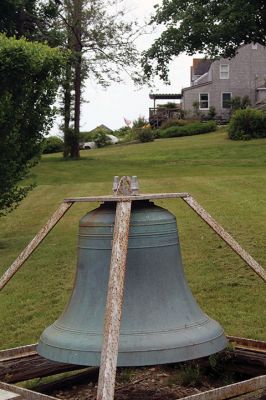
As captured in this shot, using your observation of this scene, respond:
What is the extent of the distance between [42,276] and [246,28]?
19293mm

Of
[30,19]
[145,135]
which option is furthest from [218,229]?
[145,135]

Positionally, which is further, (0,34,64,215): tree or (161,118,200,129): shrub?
(161,118,200,129): shrub

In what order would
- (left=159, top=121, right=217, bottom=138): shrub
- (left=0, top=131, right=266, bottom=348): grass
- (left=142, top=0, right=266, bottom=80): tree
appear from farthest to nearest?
1. (left=159, top=121, right=217, bottom=138): shrub
2. (left=142, top=0, right=266, bottom=80): tree
3. (left=0, top=131, right=266, bottom=348): grass

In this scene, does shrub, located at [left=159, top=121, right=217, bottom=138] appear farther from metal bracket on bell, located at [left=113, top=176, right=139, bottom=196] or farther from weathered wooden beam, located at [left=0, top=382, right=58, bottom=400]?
weathered wooden beam, located at [left=0, top=382, right=58, bottom=400]

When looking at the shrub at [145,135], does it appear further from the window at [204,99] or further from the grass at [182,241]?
the grass at [182,241]

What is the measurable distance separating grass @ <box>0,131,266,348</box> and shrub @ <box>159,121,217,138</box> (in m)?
21.4

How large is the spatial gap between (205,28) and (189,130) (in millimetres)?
25928

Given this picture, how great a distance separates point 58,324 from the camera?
14.1 ft

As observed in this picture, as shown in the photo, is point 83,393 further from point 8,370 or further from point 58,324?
point 58,324

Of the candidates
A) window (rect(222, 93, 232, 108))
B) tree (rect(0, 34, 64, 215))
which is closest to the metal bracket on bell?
tree (rect(0, 34, 64, 215))

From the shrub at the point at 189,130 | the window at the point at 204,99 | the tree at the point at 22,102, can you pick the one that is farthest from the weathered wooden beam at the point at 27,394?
the window at the point at 204,99

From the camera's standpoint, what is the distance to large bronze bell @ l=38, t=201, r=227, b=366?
3.99 metres

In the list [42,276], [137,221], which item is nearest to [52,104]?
[42,276]

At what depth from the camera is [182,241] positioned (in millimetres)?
12484
